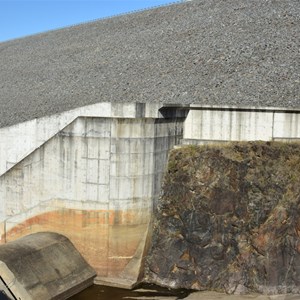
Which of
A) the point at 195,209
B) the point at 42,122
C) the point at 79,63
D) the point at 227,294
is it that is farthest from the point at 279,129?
the point at 79,63

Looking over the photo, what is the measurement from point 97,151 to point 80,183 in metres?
1.30

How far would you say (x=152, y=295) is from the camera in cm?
1509

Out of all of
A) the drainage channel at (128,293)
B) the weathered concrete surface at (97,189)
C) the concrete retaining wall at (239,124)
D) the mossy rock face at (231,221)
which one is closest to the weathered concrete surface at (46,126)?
the weathered concrete surface at (97,189)

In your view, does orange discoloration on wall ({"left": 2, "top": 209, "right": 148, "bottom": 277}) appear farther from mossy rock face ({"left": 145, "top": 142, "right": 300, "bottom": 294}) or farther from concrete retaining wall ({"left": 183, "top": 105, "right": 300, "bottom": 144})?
concrete retaining wall ({"left": 183, "top": 105, "right": 300, "bottom": 144})

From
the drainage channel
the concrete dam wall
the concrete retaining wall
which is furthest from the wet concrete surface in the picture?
the concrete retaining wall

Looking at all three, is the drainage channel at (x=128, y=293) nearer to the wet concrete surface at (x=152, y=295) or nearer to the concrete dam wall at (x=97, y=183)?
the wet concrete surface at (x=152, y=295)

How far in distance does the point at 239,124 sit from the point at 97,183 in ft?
20.3

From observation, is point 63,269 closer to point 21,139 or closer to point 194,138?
point 21,139

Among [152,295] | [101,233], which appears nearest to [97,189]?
[101,233]

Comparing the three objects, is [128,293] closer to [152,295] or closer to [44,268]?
[152,295]

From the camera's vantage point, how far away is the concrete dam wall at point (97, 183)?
15336 mm

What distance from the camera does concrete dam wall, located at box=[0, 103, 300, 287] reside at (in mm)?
15336

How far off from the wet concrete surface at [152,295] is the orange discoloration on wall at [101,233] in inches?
30.0

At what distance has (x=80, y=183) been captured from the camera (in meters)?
15.5
